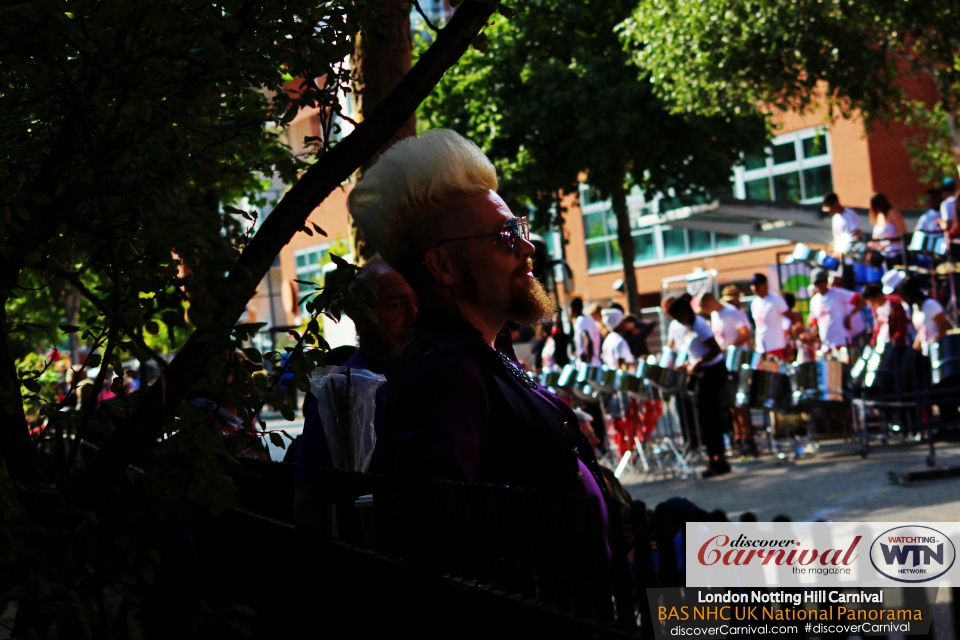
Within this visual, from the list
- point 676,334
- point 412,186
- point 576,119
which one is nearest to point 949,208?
point 676,334

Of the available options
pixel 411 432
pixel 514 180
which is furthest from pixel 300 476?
pixel 514 180

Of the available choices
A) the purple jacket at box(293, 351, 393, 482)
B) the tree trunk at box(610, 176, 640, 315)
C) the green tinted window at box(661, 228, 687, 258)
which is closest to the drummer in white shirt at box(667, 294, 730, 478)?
the purple jacket at box(293, 351, 393, 482)

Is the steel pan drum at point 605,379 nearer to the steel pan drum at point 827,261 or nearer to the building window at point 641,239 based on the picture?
the steel pan drum at point 827,261

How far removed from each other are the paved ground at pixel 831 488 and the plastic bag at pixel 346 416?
5022 millimetres

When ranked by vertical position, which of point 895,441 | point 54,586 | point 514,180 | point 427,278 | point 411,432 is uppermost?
point 514,180

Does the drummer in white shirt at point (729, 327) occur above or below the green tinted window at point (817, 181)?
below

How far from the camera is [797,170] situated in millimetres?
34688

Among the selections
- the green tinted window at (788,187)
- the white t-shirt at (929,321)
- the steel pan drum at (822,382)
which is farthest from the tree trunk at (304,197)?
the green tinted window at (788,187)

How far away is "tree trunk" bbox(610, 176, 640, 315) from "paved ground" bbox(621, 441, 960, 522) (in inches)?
451

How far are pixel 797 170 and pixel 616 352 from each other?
880 inches

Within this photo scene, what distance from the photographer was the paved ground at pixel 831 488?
8242mm

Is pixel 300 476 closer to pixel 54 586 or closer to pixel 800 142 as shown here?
pixel 54 586

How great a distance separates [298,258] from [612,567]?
182 feet

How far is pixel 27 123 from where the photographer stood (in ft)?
8.95
